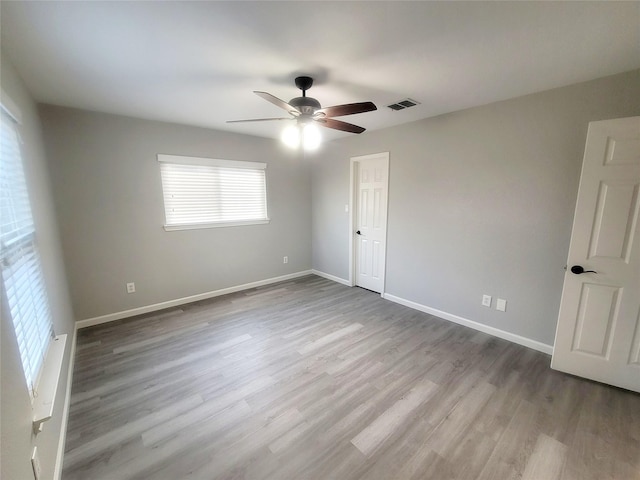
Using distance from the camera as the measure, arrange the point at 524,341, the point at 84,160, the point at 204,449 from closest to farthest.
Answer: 1. the point at 204,449
2. the point at 524,341
3. the point at 84,160

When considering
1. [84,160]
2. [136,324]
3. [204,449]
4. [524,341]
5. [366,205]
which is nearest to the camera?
[204,449]

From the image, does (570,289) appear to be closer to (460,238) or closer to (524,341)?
(524,341)

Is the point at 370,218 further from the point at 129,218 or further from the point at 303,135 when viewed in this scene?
the point at 129,218

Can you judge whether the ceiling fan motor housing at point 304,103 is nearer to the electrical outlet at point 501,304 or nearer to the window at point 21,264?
the window at point 21,264

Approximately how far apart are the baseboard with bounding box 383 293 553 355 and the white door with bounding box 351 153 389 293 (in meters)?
0.44

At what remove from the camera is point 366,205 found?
4.14 metres

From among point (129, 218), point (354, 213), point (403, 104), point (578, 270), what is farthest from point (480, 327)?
point (129, 218)

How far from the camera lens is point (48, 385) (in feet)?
4.72

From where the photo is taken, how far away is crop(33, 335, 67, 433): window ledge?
1.20 meters

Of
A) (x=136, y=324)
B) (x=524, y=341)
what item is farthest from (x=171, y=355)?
(x=524, y=341)

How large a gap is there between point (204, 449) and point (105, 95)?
3075mm

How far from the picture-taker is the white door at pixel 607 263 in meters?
1.95

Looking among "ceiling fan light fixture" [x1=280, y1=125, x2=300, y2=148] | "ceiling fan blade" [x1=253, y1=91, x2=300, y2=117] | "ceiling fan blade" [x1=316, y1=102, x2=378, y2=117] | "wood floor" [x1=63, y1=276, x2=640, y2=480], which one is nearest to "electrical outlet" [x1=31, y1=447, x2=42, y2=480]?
"wood floor" [x1=63, y1=276, x2=640, y2=480]

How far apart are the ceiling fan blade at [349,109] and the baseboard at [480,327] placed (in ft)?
8.54
